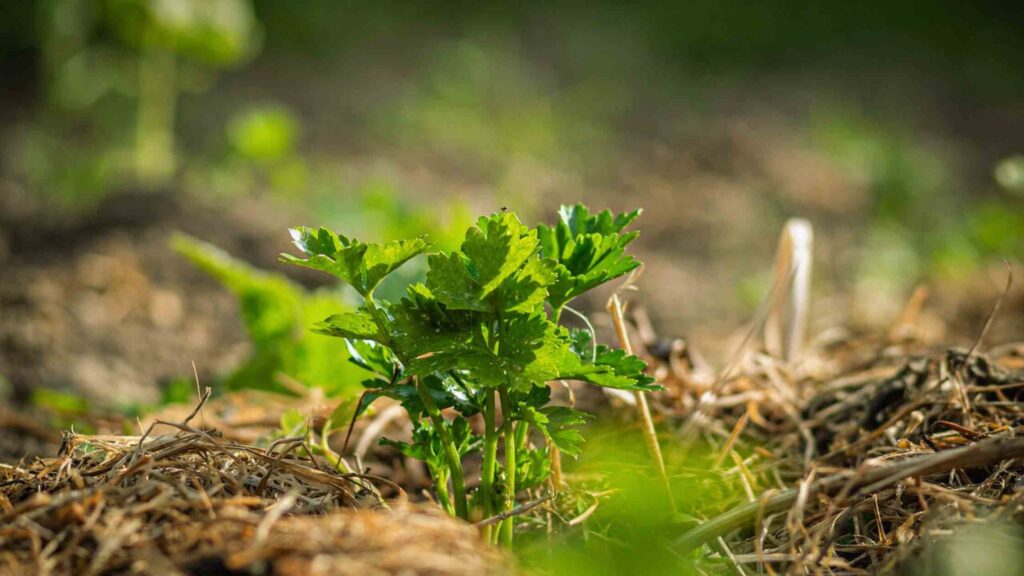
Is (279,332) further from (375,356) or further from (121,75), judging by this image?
(121,75)

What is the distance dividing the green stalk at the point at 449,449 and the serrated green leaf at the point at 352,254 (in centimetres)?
12

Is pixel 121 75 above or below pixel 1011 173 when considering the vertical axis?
above

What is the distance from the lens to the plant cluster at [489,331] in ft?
2.83

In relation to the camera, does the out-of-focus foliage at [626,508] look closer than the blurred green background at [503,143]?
Yes

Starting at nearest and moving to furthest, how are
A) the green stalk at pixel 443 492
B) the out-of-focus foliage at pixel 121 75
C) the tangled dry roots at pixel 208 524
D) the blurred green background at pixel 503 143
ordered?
the tangled dry roots at pixel 208 524 < the green stalk at pixel 443 492 < the blurred green background at pixel 503 143 < the out-of-focus foliage at pixel 121 75

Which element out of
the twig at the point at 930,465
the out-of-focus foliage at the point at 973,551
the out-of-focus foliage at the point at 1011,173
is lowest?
the out-of-focus foliage at the point at 973,551

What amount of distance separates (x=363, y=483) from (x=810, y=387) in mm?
899

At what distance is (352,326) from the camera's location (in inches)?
35.9

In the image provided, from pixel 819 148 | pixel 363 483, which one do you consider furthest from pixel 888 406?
pixel 819 148

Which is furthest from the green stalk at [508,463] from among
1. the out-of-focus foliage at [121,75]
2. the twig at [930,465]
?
the out-of-focus foliage at [121,75]

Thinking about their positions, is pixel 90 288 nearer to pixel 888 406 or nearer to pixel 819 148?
pixel 888 406

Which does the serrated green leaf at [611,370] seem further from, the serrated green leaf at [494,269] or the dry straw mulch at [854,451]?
the dry straw mulch at [854,451]

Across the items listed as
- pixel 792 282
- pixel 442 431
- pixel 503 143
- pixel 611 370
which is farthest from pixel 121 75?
pixel 611 370

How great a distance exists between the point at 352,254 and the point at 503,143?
13.3 feet
